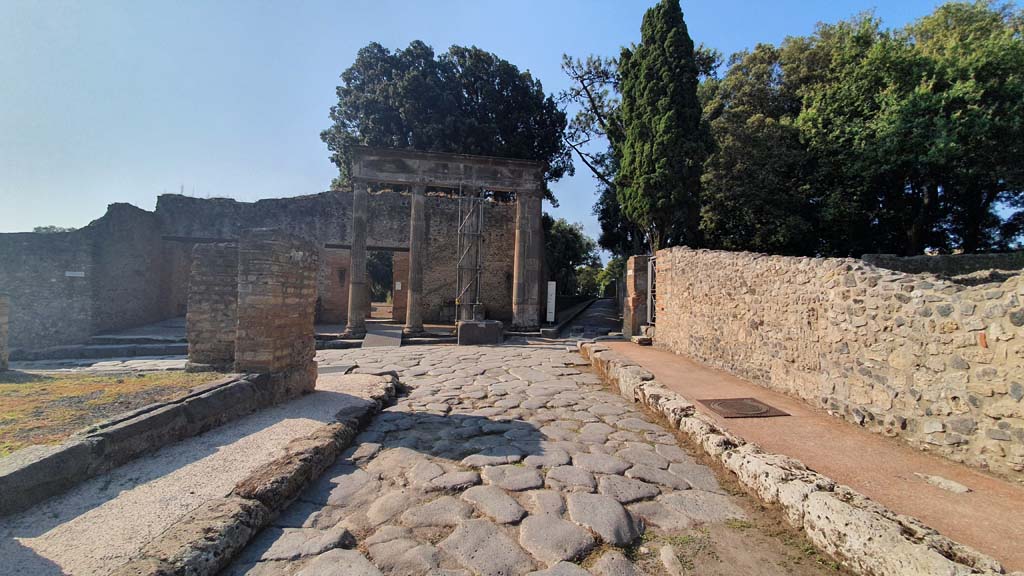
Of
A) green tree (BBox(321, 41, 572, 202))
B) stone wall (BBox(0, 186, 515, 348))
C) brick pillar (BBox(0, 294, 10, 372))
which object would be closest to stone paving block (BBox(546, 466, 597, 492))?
brick pillar (BBox(0, 294, 10, 372))

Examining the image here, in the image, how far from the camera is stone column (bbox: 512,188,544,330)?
50.3ft

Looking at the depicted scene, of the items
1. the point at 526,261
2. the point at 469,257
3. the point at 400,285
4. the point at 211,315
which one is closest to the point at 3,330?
the point at 211,315

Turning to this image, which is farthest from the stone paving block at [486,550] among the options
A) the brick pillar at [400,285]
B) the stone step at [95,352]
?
the brick pillar at [400,285]

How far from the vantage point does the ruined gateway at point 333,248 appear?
39.2ft

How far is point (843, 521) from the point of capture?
235cm

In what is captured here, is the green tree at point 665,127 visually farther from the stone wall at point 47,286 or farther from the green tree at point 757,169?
the stone wall at point 47,286

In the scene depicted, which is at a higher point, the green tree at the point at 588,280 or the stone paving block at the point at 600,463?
the green tree at the point at 588,280

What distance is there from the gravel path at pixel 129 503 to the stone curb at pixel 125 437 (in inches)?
3.2

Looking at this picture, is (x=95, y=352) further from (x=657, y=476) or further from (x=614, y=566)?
(x=614, y=566)

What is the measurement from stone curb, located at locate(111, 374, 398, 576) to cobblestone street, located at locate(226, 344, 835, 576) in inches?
4.3

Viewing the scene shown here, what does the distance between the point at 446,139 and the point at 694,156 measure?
12721 millimetres

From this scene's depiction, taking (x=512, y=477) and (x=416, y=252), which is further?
(x=416, y=252)

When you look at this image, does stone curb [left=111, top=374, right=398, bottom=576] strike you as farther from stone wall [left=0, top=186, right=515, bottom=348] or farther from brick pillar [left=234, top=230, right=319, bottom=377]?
stone wall [left=0, top=186, right=515, bottom=348]

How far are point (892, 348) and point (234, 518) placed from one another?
5498 mm
